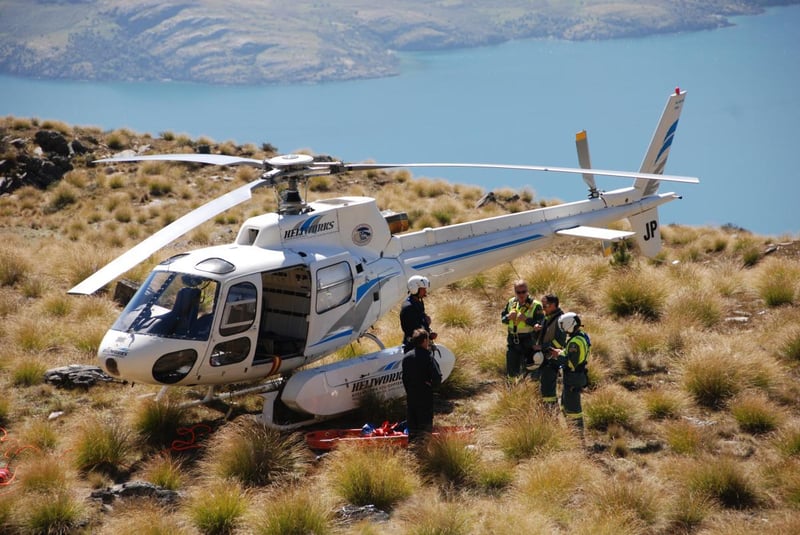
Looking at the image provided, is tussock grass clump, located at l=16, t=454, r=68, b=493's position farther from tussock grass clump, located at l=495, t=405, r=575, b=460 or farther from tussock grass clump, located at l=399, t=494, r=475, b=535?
tussock grass clump, located at l=495, t=405, r=575, b=460

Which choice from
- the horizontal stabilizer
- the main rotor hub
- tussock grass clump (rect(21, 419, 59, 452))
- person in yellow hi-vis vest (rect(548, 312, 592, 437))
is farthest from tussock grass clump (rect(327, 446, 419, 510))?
the horizontal stabilizer

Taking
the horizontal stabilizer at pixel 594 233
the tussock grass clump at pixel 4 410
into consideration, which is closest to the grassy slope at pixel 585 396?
the tussock grass clump at pixel 4 410

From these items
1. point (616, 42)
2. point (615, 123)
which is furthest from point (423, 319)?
point (616, 42)

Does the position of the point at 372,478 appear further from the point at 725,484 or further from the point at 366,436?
the point at 725,484

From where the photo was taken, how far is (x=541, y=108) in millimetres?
140750

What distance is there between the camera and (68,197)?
73.8 feet

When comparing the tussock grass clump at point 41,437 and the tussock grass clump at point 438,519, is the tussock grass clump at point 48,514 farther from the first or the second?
the tussock grass clump at point 438,519

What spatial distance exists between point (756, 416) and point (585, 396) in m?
2.08

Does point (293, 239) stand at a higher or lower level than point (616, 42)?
lower

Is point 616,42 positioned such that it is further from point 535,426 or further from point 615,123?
point 535,426

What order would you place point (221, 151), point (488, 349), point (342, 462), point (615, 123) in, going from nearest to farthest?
1. point (342, 462)
2. point (488, 349)
3. point (221, 151)
4. point (615, 123)

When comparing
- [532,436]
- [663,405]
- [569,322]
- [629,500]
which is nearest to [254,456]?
[532,436]

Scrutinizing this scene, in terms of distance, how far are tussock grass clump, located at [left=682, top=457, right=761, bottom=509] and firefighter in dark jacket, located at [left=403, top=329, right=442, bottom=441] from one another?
2839 millimetres

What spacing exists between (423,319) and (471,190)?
49.2 ft
